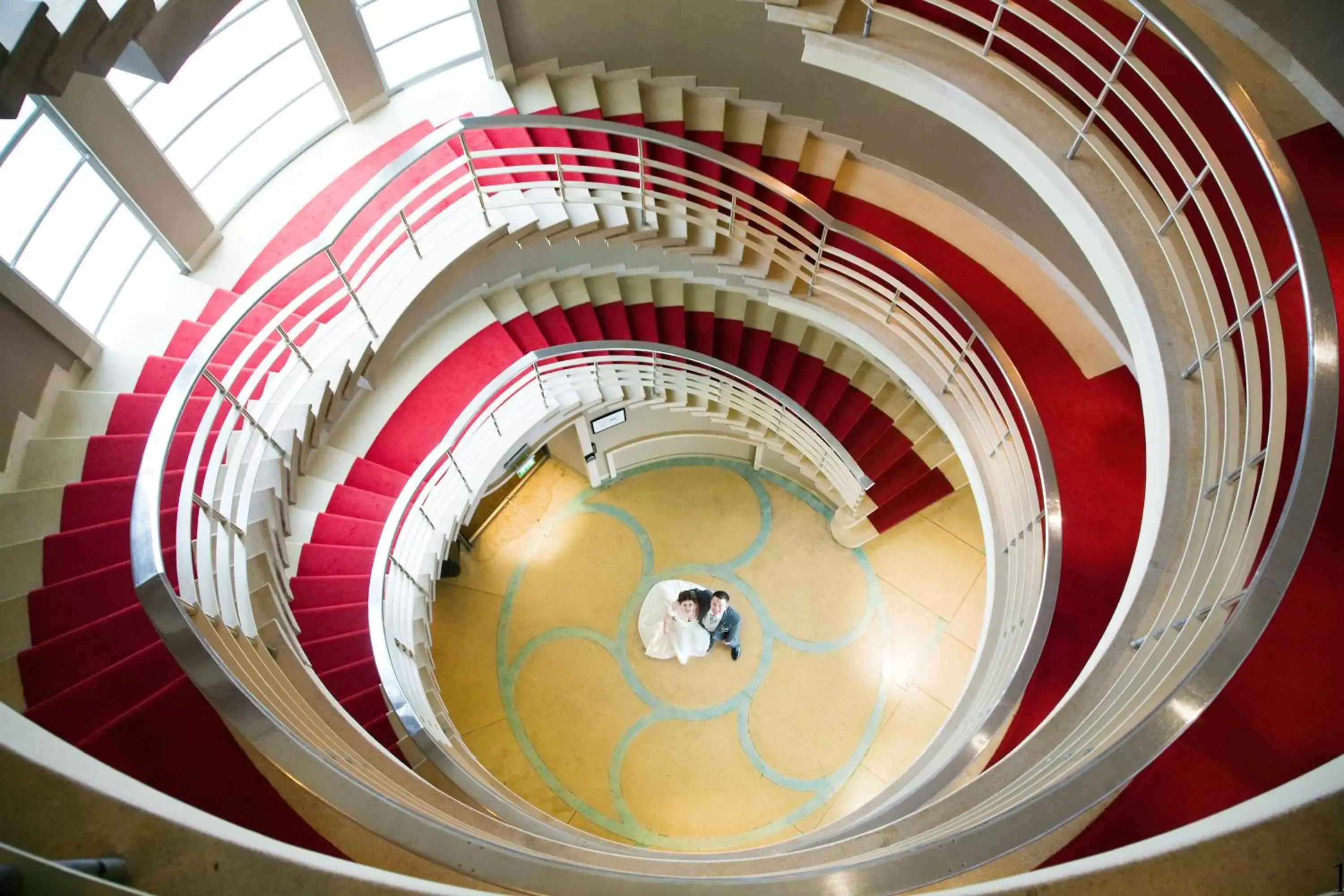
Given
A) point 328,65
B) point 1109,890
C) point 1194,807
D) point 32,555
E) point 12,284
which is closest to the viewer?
point 1109,890

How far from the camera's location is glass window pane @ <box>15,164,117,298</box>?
184 inches

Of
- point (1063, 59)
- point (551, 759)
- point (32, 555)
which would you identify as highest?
point (1063, 59)

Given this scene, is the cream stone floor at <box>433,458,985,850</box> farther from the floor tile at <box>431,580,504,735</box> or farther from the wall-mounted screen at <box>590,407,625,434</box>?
the wall-mounted screen at <box>590,407,625,434</box>

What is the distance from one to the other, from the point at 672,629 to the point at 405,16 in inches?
252

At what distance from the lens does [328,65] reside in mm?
5738

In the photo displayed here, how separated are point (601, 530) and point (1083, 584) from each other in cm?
578

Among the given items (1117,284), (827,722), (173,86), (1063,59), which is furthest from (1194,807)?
(173,86)

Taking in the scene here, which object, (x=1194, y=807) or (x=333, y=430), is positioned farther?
(x=333, y=430)

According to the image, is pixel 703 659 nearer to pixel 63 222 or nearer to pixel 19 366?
pixel 19 366

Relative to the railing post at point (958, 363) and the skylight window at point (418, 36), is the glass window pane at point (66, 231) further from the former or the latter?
the railing post at point (958, 363)

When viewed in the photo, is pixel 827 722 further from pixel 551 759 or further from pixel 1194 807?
pixel 1194 807

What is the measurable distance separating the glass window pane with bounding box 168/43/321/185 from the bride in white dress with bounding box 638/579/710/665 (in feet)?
19.3

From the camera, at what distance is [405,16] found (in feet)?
19.6

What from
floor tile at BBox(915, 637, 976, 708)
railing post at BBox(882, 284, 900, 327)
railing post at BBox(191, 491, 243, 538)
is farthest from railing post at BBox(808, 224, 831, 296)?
floor tile at BBox(915, 637, 976, 708)
